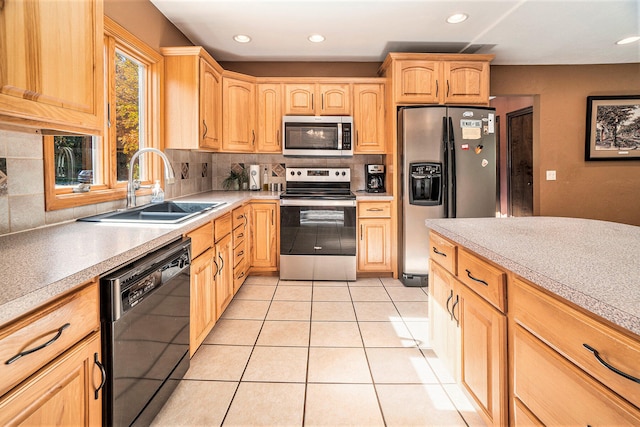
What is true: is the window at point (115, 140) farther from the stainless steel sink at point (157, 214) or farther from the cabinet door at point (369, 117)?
the cabinet door at point (369, 117)

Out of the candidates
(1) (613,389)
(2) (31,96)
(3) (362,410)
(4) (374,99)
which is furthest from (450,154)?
(2) (31,96)

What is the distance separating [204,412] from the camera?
1573 mm

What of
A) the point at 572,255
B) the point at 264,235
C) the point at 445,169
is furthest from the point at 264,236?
the point at 572,255

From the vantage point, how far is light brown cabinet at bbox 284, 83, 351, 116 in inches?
149

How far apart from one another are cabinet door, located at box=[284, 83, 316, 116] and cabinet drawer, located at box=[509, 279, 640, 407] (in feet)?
10.3

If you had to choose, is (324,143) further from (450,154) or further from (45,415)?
(45,415)

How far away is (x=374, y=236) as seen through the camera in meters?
3.59

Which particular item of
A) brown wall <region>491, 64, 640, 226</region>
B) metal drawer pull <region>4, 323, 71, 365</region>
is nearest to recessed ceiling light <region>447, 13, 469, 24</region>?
brown wall <region>491, 64, 640, 226</region>

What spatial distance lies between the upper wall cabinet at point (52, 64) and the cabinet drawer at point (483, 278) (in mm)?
1706

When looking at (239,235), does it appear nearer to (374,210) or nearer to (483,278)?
(374,210)

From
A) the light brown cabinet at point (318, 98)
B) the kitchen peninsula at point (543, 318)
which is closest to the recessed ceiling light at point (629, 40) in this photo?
the light brown cabinet at point (318, 98)

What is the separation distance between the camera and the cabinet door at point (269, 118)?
3.80 metres

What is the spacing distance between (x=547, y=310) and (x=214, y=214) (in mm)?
1879

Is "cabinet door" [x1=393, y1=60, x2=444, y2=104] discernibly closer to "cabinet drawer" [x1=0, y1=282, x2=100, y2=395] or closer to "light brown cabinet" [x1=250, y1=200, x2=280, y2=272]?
"light brown cabinet" [x1=250, y1=200, x2=280, y2=272]
